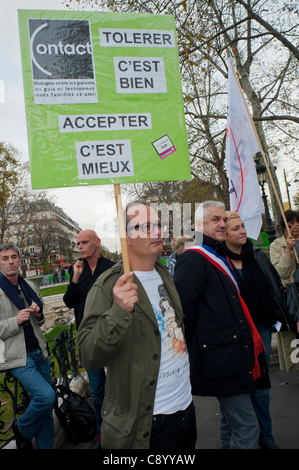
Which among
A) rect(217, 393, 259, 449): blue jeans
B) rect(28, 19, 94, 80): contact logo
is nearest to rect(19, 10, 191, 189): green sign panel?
rect(28, 19, 94, 80): contact logo

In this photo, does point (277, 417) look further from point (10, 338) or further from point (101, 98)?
point (101, 98)

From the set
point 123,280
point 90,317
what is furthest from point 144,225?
point 90,317

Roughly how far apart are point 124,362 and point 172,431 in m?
0.43

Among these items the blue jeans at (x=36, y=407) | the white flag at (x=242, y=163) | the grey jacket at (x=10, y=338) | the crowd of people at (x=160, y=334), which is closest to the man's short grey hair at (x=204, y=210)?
the crowd of people at (x=160, y=334)

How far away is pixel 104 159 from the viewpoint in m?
1.67

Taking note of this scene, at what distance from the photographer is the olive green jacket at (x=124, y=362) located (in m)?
1.50

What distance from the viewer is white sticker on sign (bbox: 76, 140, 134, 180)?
164cm

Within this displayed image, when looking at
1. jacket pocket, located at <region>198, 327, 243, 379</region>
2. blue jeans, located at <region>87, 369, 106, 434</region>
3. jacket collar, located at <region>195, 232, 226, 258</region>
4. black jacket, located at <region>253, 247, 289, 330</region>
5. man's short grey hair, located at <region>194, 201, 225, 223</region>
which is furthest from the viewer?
blue jeans, located at <region>87, 369, 106, 434</region>

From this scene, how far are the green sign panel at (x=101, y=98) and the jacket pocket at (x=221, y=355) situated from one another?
1095 millimetres

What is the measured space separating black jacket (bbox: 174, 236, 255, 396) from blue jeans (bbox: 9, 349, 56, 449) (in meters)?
1.30

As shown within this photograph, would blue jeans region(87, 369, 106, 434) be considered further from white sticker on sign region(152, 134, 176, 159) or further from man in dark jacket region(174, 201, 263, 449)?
white sticker on sign region(152, 134, 176, 159)

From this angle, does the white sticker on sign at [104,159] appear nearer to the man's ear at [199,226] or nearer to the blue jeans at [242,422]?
the man's ear at [199,226]

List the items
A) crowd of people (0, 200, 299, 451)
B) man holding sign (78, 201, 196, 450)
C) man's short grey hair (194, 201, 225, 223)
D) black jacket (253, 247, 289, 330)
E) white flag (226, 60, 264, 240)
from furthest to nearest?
1. white flag (226, 60, 264, 240)
2. black jacket (253, 247, 289, 330)
3. man's short grey hair (194, 201, 225, 223)
4. crowd of people (0, 200, 299, 451)
5. man holding sign (78, 201, 196, 450)

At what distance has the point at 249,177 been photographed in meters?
3.47
